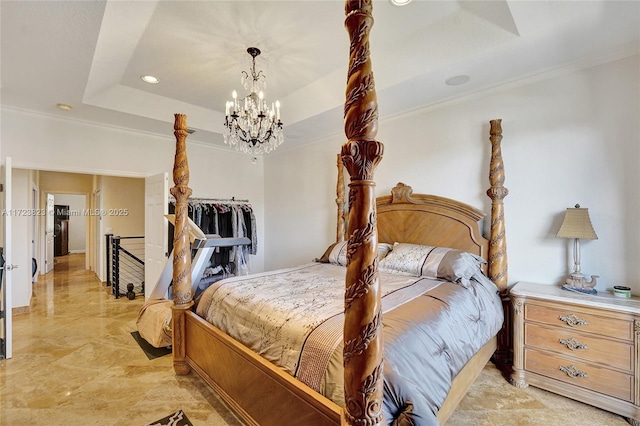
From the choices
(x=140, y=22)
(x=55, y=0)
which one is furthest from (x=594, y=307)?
(x=55, y=0)

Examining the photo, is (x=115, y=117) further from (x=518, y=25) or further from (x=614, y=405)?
(x=614, y=405)

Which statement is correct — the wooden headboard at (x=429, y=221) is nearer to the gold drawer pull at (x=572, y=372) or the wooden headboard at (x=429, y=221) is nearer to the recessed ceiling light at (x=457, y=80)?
the gold drawer pull at (x=572, y=372)

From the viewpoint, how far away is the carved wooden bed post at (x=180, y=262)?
2406 mm

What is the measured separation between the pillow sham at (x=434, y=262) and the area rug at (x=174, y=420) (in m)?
2.02

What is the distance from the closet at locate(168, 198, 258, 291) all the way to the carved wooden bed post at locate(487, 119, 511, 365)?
132 inches

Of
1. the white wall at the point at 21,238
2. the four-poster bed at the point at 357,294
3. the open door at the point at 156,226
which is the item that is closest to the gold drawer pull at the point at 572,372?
the four-poster bed at the point at 357,294

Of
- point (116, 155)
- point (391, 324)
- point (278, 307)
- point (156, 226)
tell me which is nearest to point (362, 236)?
point (391, 324)

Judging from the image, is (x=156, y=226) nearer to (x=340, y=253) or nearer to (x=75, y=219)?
(x=340, y=253)

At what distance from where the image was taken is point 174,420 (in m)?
1.90

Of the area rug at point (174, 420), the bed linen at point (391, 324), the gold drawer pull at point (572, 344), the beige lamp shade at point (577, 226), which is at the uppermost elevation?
the beige lamp shade at point (577, 226)

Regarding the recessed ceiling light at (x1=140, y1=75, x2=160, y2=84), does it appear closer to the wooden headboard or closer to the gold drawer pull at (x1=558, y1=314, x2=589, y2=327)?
the wooden headboard

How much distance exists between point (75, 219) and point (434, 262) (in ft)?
46.5

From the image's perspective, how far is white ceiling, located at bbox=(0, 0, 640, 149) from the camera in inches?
76.7

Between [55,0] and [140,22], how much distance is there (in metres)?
0.50
